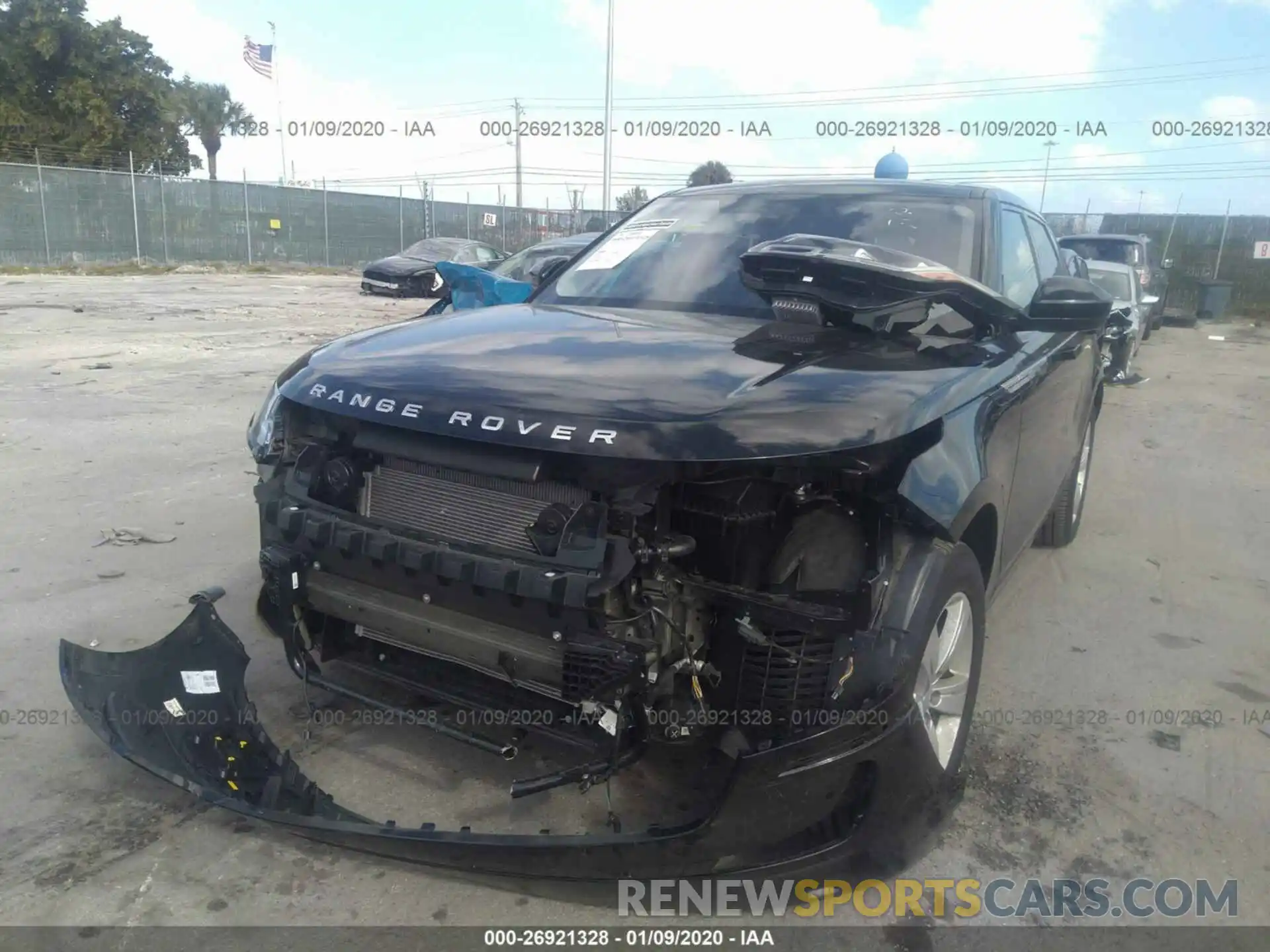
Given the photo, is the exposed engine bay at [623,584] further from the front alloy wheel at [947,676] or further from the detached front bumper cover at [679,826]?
the front alloy wheel at [947,676]

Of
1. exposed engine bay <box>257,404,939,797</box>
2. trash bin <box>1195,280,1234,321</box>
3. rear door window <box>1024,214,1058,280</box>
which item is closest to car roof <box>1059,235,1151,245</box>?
trash bin <box>1195,280,1234,321</box>

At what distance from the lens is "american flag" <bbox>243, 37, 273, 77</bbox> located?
37688mm

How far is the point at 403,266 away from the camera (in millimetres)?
20672

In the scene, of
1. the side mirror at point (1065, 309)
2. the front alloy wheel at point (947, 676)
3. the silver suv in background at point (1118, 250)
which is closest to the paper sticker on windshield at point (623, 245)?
the side mirror at point (1065, 309)

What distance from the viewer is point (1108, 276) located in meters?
12.2

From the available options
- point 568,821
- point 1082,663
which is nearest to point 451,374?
point 568,821

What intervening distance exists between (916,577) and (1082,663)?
2025 millimetres

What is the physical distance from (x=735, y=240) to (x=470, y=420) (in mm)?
1750

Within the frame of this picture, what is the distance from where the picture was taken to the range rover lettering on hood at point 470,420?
2273 mm

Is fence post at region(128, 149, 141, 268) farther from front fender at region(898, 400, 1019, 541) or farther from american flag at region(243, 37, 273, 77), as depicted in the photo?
front fender at region(898, 400, 1019, 541)

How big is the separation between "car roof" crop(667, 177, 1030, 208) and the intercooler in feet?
6.90

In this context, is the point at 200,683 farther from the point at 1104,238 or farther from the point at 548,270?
the point at 1104,238

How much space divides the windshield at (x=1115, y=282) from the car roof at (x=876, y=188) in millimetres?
8982

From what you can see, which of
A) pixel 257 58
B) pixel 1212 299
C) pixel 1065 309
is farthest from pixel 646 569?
pixel 257 58
